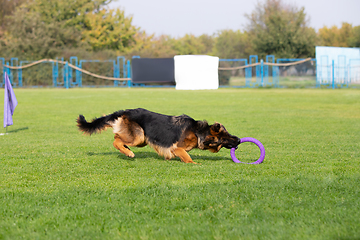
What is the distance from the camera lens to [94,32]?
169 feet

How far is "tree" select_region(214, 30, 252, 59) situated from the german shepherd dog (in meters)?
58.5

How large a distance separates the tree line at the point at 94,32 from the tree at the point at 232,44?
5.23 metres

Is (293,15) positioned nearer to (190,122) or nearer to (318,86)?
(318,86)

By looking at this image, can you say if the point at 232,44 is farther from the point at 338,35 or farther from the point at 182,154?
the point at 182,154

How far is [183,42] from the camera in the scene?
79812mm

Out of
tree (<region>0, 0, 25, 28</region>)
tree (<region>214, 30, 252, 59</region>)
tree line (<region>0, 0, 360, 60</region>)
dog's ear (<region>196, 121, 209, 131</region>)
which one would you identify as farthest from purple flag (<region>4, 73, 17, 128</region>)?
tree (<region>0, 0, 25, 28</region>)

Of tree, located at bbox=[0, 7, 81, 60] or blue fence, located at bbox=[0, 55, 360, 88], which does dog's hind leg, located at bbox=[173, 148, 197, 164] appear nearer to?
blue fence, located at bbox=[0, 55, 360, 88]

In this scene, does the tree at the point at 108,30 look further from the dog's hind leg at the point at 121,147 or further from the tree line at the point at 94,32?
the dog's hind leg at the point at 121,147

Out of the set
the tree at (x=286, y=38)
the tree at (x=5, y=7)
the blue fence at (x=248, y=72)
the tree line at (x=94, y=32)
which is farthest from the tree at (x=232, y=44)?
the tree at (x=5, y=7)

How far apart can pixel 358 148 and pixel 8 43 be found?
46261mm

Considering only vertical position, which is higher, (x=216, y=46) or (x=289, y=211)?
(x=216, y=46)

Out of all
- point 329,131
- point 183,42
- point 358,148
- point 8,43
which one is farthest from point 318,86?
point 183,42

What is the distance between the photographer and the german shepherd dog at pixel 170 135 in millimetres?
5891

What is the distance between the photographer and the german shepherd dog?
232 inches
